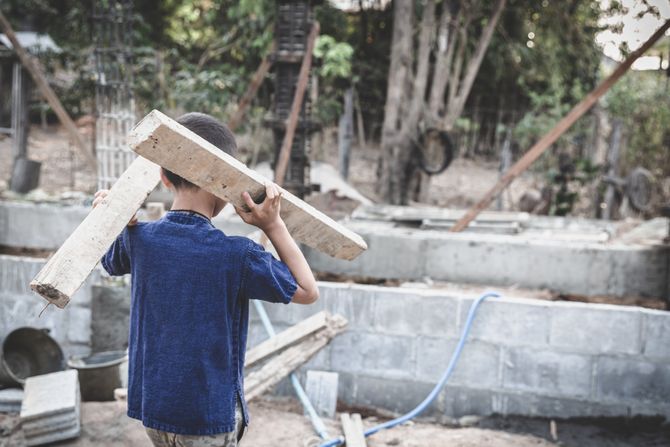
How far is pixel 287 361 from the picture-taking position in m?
3.83

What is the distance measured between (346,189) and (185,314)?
8.48m

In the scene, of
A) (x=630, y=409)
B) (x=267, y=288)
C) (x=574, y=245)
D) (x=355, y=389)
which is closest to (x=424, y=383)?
(x=355, y=389)

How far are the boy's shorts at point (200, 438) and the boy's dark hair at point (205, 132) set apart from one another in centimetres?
66

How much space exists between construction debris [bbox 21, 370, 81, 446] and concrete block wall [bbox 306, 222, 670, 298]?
3035 mm

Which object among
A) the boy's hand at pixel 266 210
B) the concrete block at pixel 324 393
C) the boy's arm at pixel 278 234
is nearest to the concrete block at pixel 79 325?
the concrete block at pixel 324 393

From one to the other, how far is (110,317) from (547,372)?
3.04 metres

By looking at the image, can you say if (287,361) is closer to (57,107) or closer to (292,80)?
(292,80)

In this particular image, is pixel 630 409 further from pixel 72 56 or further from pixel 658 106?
pixel 72 56

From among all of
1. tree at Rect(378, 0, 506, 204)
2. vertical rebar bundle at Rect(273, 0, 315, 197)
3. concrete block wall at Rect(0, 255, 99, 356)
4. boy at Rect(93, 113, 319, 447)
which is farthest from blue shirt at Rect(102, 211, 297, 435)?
tree at Rect(378, 0, 506, 204)

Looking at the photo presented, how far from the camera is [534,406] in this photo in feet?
13.3

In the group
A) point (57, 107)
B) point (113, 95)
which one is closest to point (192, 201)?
point (113, 95)

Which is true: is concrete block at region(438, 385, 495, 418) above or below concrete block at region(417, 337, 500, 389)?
below

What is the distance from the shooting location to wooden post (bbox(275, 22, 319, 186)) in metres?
5.61

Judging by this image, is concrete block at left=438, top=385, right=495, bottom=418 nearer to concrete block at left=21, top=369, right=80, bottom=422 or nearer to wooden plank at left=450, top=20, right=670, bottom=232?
wooden plank at left=450, top=20, right=670, bottom=232
